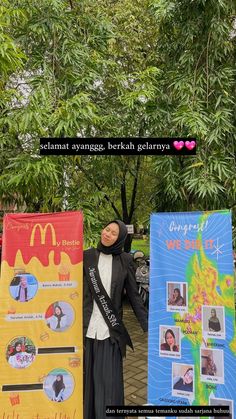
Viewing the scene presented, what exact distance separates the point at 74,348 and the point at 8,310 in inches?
21.0

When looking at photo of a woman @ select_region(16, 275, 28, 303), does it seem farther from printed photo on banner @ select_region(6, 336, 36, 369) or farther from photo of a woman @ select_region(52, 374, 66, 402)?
photo of a woman @ select_region(52, 374, 66, 402)

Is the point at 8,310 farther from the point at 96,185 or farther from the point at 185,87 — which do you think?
the point at 185,87

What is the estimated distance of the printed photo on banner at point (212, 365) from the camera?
2.17m

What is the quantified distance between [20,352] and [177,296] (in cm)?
116

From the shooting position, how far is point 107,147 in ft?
10.6

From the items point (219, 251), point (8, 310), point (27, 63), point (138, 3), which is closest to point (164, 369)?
point (219, 251)

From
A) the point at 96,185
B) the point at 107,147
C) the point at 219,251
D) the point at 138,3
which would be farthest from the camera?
the point at 138,3

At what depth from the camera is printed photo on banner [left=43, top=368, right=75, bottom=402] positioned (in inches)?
93.4

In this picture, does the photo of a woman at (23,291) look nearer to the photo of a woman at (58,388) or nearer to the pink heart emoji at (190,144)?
the photo of a woman at (58,388)

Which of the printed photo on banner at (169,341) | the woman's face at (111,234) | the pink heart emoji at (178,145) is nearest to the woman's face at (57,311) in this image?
the woman's face at (111,234)

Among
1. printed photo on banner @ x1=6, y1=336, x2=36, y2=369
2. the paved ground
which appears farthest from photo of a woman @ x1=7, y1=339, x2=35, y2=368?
the paved ground

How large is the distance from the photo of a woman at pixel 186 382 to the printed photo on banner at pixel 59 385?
0.72 meters

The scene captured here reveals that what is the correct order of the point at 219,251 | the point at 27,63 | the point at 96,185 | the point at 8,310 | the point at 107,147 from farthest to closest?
the point at 96,185 → the point at 27,63 → the point at 107,147 → the point at 8,310 → the point at 219,251

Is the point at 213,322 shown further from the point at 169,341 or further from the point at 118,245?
the point at 118,245
